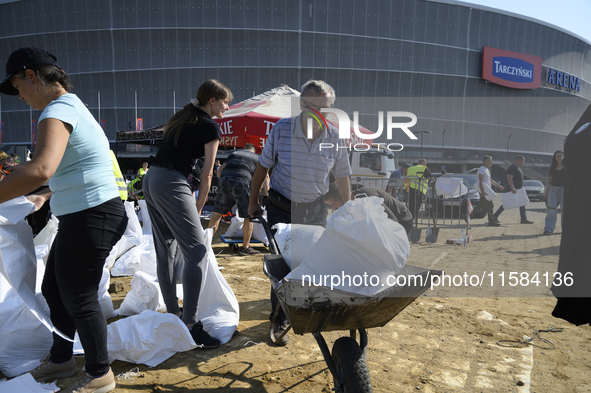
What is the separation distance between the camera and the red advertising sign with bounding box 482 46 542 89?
3772 centimetres

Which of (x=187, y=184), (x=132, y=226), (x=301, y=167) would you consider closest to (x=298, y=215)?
(x=301, y=167)

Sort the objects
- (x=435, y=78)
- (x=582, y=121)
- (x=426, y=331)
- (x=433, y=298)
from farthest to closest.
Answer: (x=435, y=78) → (x=433, y=298) → (x=426, y=331) → (x=582, y=121)

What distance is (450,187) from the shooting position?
8.18 m

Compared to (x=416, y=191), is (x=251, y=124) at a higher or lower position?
higher

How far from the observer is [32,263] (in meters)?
2.60

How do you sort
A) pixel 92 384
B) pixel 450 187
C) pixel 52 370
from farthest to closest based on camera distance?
pixel 450 187 < pixel 52 370 < pixel 92 384

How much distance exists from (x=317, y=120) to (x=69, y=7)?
37.7 m

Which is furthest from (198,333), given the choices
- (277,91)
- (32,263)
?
(277,91)

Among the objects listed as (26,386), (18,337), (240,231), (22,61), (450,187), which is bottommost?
(240,231)

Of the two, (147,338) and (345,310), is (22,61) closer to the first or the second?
(147,338)

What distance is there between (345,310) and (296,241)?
69 cm

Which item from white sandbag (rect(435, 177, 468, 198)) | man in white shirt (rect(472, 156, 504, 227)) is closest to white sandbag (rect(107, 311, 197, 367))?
white sandbag (rect(435, 177, 468, 198))

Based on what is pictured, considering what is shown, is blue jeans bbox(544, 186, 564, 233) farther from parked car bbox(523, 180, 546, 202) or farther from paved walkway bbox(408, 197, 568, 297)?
parked car bbox(523, 180, 546, 202)

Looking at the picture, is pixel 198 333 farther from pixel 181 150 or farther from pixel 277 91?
pixel 277 91
